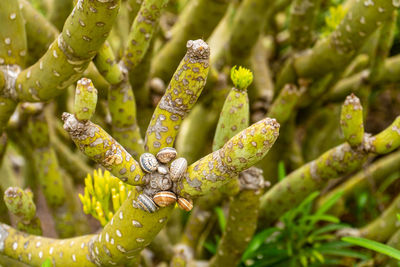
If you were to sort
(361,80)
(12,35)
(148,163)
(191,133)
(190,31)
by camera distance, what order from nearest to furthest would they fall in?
(148,163) → (12,35) → (190,31) → (361,80) → (191,133)

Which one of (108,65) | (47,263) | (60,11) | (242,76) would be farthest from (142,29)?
(60,11)

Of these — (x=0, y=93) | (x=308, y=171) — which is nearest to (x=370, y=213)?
(x=308, y=171)

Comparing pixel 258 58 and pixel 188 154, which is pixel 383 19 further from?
pixel 188 154

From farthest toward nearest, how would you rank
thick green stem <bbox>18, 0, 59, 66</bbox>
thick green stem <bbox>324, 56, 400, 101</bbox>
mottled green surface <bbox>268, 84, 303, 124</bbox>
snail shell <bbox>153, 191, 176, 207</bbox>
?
1. thick green stem <bbox>324, 56, 400, 101</bbox>
2. mottled green surface <bbox>268, 84, 303, 124</bbox>
3. thick green stem <bbox>18, 0, 59, 66</bbox>
4. snail shell <bbox>153, 191, 176, 207</bbox>

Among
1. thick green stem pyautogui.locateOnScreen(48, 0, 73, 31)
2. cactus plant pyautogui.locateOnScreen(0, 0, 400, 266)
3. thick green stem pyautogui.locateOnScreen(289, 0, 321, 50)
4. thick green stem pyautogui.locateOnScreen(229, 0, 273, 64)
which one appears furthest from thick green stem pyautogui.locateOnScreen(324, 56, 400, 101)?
thick green stem pyautogui.locateOnScreen(48, 0, 73, 31)

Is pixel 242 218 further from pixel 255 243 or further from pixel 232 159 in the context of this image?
pixel 232 159

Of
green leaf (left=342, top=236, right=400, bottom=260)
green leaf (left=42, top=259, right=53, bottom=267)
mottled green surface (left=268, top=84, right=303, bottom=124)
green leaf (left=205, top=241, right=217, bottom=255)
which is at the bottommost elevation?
green leaf (left=205, top=241, right=217, bottom=255)

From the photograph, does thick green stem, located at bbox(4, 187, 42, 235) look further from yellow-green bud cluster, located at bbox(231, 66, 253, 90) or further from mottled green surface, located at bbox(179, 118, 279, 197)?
yellow-green bud cluster, located at bbox(231, 66, 253, 90)

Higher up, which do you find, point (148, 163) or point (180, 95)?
point (180, 95)
